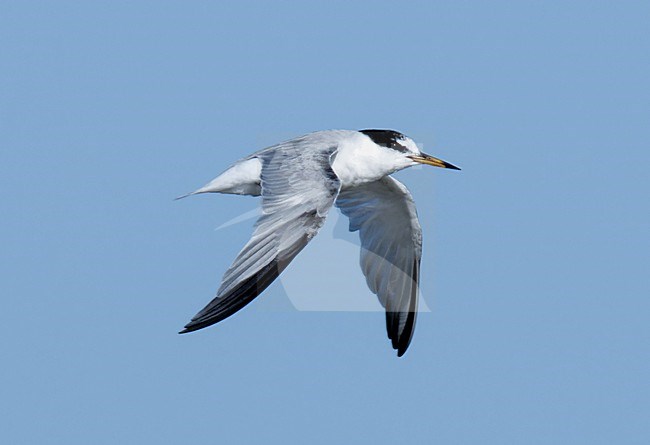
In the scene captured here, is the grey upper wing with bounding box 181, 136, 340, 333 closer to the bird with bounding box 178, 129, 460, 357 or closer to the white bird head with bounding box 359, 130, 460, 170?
the bird with bounding box 178, 129, 460, 357

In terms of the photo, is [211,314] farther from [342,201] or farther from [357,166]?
[342,201]

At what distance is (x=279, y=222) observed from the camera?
6535 millimetres

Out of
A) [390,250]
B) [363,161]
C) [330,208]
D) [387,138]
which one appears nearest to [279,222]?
[330,208]

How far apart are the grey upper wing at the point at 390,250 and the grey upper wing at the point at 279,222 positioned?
1.28m

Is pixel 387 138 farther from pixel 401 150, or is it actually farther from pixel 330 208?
pixel 330 208

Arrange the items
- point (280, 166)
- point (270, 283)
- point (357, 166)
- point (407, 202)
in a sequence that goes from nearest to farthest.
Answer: point (270, 283)
point (280, 166)
point (357, 166)
point (407, 202)

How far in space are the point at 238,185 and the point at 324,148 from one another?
24.9 inches

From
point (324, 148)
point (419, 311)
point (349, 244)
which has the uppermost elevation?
point (324, 148)

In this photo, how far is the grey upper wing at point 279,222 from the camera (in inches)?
246

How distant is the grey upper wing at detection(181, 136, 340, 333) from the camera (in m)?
6.25

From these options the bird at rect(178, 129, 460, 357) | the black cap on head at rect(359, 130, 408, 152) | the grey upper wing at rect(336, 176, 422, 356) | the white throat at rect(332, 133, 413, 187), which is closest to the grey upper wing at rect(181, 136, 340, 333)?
the bird at rect(178, 129, 460, 357)

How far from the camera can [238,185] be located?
733cm

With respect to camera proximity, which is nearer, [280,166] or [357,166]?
[280,166]

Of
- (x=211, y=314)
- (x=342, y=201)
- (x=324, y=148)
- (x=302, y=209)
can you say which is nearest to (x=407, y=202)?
(x=342, y=201)
